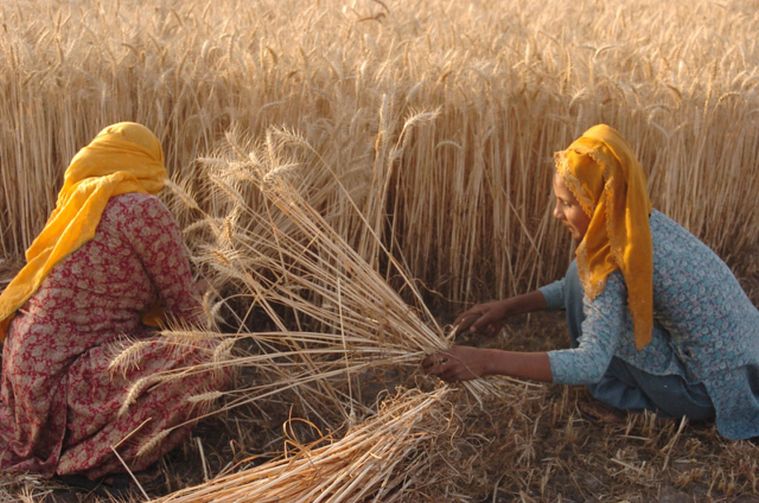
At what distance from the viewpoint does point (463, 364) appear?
6.73ft

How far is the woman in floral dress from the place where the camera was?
218cm

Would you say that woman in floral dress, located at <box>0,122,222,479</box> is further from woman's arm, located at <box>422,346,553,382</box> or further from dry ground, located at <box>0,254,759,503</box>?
woman's arm, located at <box>422,346,553,382</box>

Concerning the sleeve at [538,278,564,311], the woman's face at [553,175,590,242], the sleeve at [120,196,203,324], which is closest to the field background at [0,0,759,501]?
the sleeve at [538,278,564,311]

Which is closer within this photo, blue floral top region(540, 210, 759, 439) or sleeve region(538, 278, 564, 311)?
blue floral top region(540, 210, 759, 439)

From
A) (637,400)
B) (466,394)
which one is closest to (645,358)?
(637,400)

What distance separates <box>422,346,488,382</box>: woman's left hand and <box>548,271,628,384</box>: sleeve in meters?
0.16

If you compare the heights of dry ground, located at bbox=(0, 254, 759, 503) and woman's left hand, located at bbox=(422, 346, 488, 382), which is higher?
woman's left hand, located at bbox=(422, 346, 488, 382)

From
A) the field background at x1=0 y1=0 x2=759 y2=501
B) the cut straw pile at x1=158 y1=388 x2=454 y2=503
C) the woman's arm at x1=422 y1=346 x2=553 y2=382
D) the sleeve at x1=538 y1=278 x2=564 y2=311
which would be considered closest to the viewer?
the cut straw pile at x1=158 y1=388 x2=454 y2=503

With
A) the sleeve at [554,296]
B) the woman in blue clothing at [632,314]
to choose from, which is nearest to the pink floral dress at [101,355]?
the woman in blue clothing at [632,314]

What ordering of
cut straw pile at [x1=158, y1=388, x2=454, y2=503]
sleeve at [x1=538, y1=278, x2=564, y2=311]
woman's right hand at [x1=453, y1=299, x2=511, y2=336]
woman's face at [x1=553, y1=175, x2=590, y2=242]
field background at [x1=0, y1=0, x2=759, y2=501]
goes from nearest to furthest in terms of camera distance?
1. cut straw pile at [x1=158, y1=388, x2=454, y2=503]
2. woman's face at [x1=553, y1=175, x2=590, y2=242]
3. woman's right hand at [x1=453, y1=299, x2=511, y2=336]
4. sleeve at [x1=538, y1=278, x2=564, y2=311]
5. field background at [x1=0, y1=0, x2=759, y2=501]

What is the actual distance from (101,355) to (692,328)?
1510 millimetres

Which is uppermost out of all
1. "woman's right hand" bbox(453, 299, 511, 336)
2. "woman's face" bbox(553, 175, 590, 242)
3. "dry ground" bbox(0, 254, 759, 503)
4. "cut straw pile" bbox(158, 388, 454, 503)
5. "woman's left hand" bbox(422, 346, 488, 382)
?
"woman's face" bbox(553, 175, 590, 242)

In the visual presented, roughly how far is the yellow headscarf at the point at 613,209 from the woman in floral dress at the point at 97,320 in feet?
3.22

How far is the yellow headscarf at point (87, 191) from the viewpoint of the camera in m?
2.16
